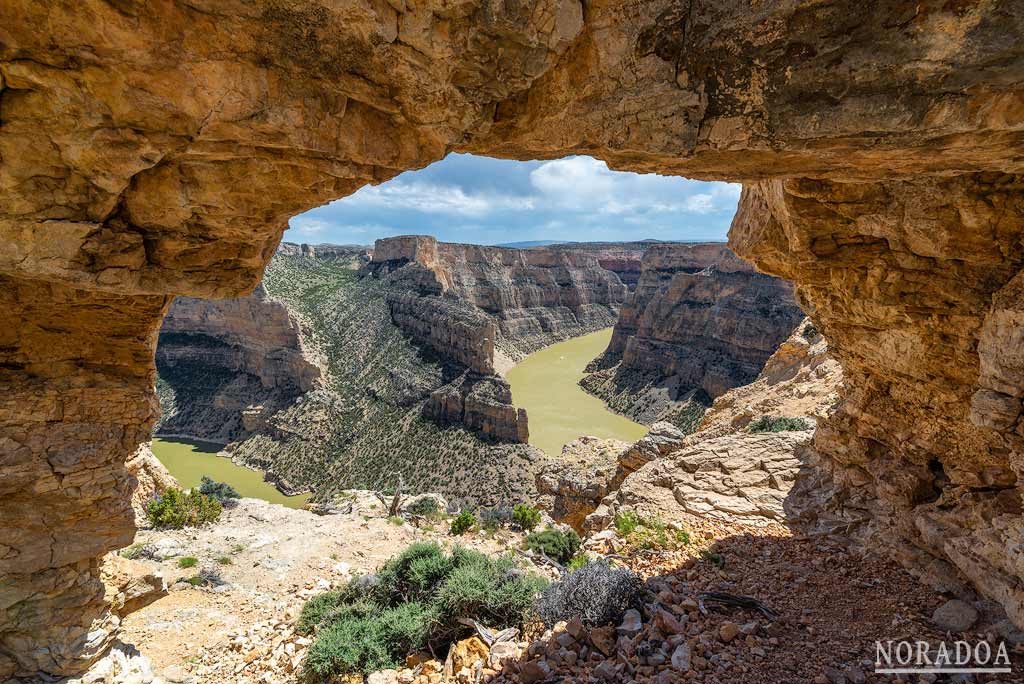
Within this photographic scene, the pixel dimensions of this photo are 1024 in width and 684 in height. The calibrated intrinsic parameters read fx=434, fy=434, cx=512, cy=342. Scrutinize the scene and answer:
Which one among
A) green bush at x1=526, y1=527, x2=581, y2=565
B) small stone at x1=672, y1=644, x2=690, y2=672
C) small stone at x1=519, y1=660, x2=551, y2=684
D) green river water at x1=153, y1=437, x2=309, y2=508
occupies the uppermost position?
small stone at x1=672, y1=644, x2=690, y2=672

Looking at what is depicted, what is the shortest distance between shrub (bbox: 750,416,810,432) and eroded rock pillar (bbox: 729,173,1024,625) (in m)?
4.03

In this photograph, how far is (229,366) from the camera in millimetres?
50094

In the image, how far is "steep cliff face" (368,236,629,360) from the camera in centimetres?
6019

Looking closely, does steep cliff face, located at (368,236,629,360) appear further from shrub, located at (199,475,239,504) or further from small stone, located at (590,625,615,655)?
small stone, located at (590,625,615,655)

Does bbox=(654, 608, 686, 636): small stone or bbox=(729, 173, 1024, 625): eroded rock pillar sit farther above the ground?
bbox=(729, 173, 1024, 625): eroded rock pillar

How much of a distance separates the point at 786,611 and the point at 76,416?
10.5m

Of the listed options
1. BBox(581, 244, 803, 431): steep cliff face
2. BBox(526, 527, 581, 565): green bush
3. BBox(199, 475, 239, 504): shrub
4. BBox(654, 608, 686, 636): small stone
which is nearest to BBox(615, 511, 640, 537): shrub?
BBox(526, 527, 581, 565): green bush

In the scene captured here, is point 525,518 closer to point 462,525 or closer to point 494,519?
point 494,519

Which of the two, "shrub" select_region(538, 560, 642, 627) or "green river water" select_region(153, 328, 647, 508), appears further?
"green river water" select_region(153, 328, 647, 508)

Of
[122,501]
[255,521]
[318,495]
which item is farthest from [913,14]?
[318,495]

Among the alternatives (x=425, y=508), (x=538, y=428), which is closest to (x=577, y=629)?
(x=425, y=508)

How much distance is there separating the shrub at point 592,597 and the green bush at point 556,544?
5.45 metres

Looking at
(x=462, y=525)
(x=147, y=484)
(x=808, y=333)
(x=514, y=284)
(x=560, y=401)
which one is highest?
(x=514, y=284)

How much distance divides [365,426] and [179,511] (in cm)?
1903
